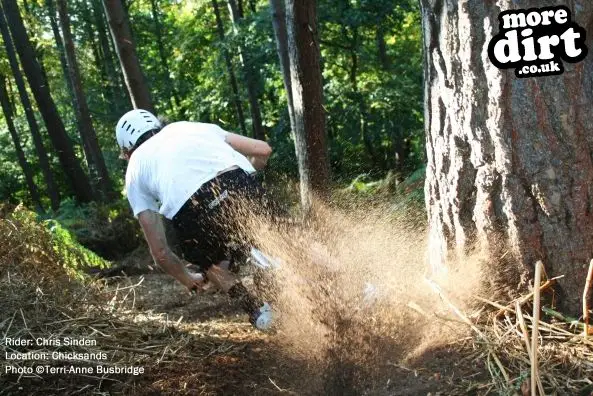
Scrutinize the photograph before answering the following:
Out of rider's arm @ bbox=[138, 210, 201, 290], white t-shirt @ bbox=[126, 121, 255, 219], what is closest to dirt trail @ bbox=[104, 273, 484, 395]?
rider's arm @ bbox=[138, 210, 201, 290]

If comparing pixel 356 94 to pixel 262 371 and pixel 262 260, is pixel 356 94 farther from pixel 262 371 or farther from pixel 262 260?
pixel 262 371

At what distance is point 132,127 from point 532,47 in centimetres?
273

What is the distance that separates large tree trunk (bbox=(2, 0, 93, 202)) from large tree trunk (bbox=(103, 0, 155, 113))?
9.69m

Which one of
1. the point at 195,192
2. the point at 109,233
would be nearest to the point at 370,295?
the point at 195,192

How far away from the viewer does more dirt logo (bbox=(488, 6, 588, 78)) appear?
2.21 meters

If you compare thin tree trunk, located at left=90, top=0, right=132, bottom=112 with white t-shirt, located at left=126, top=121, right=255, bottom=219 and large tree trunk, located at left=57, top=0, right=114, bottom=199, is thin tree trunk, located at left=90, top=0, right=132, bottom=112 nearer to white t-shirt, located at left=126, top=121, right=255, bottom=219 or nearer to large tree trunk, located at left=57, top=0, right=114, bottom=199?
large tree trunk, located at left=57, top=0, right=114, bottom=199

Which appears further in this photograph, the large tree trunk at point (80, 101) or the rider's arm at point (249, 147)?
the large tree trunk at point (80, 101)

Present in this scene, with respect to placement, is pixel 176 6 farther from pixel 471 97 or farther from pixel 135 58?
pixel 471 97

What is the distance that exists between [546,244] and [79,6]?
76.4ft

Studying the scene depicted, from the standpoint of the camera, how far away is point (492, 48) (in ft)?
7.47

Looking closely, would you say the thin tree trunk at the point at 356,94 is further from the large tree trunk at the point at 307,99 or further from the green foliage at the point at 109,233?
the large tree trunk at the point at 307,99

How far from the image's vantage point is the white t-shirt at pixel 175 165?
351 centimetres

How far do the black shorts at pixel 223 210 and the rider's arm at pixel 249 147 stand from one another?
40 centimetres

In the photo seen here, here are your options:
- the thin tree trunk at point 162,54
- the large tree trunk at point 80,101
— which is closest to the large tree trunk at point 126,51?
the large tree trunk at point 80,101
